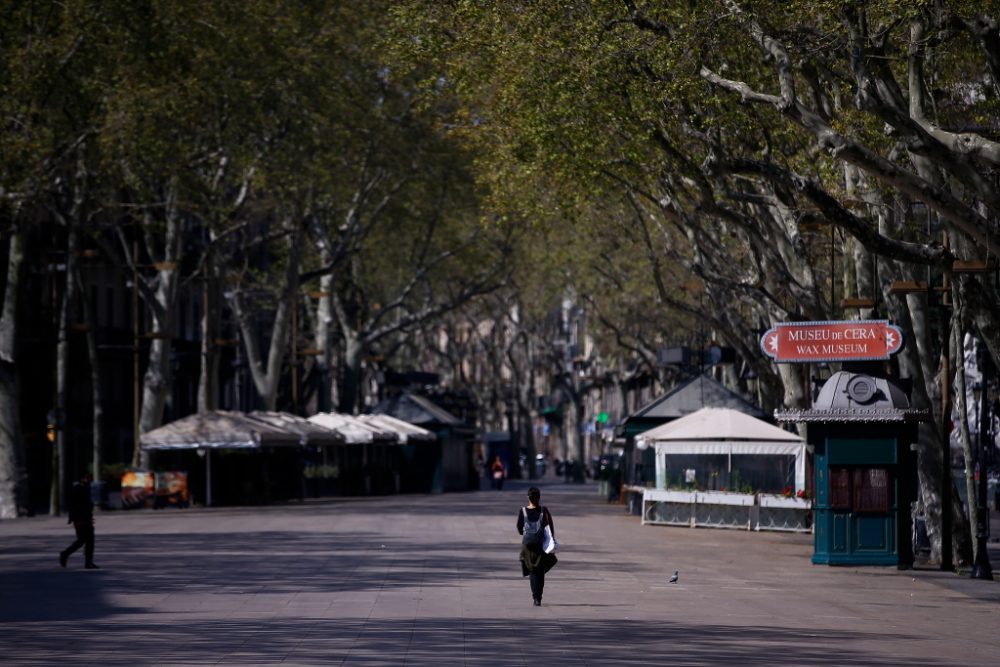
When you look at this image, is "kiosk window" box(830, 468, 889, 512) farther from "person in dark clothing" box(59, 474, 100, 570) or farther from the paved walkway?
"person in dark clothing" box(59, 474, 100, 570)

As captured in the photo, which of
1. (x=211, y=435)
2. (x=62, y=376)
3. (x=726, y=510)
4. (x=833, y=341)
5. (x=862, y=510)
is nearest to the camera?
(x=833, y=341)

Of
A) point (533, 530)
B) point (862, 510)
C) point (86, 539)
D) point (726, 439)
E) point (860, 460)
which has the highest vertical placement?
point (726, 439)

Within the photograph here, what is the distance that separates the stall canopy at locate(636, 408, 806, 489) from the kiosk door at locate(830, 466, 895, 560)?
432 inches

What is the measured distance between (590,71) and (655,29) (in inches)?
80.8

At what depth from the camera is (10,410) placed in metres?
40.7

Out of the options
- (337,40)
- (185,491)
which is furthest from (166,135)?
(185,491)

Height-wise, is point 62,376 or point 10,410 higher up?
point 62,376

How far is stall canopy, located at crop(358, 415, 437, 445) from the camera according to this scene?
57031 mm

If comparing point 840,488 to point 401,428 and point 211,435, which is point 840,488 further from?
point 401,428

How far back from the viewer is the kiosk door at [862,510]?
2509 cm

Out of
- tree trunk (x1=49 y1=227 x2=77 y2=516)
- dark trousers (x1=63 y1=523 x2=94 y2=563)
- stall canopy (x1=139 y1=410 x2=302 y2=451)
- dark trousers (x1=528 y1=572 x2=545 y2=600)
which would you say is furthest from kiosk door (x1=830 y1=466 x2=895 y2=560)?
stall canopy (x1=139 y1=410 x2=302 y2=451)

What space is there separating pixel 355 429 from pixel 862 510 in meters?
31.0

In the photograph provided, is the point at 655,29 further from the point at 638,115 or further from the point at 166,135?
the point at 166,135

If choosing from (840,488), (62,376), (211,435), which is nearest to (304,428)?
(211,435)
